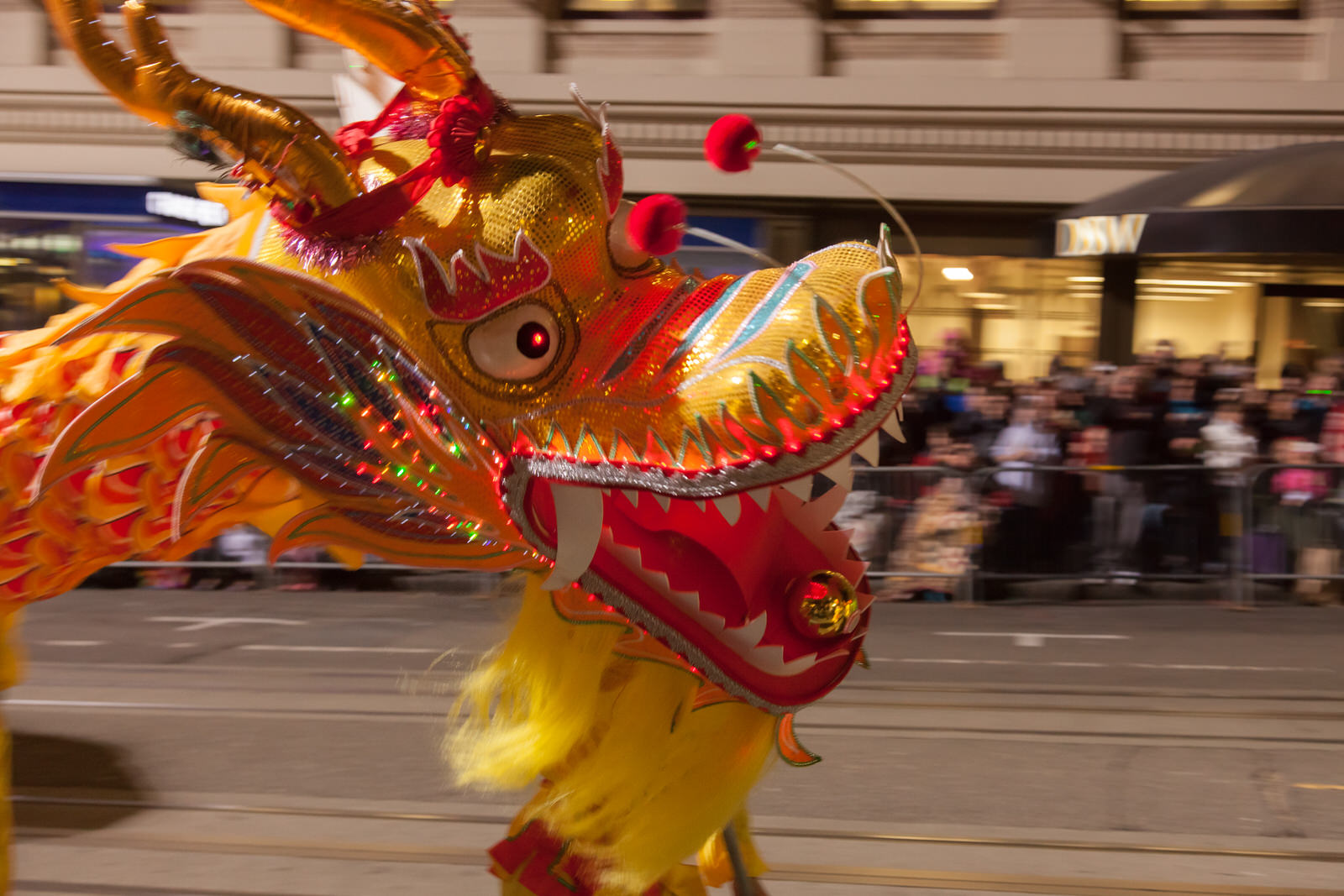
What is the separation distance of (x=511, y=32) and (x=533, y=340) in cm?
1025

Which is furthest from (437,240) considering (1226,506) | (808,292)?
(1226,506)

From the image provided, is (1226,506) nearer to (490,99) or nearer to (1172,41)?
(1172,41)

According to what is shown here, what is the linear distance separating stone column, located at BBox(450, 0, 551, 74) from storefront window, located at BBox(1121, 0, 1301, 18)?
15.8ft

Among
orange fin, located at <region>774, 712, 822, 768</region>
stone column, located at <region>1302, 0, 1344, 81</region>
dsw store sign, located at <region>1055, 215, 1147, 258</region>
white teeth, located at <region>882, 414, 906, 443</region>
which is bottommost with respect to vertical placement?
orange fin, located at <region>774, 712, 822, 768</region>

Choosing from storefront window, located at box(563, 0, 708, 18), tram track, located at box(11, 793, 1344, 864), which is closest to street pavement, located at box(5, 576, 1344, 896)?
tram track, located at box(11, 793, 1344, 864)

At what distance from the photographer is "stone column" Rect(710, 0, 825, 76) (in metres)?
11.4

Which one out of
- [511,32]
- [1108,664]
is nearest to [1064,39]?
[511,32]

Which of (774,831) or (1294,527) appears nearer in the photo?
(774,831)

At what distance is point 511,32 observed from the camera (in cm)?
1162

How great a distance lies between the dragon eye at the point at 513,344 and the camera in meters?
2.00

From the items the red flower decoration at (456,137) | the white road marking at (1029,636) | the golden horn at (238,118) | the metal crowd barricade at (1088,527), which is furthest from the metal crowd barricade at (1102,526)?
the golden horn at (238,118)

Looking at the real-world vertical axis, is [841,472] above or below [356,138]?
below

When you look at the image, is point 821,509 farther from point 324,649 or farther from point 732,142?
point 324,649

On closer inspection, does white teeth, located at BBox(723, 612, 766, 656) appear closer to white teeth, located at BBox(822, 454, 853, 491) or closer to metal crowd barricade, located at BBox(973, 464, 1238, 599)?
white teeth, located at BBox(822, 454, 853, 491)
